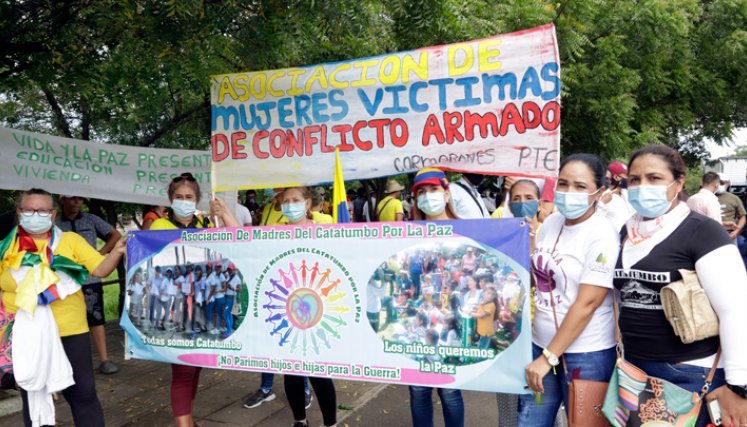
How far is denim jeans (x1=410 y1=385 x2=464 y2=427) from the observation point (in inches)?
125

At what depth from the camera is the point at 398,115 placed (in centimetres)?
371

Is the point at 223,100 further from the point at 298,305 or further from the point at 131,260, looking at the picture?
the point at 298,305

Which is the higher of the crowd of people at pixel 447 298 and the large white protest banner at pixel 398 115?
the large white protest banner at pixel 398 115

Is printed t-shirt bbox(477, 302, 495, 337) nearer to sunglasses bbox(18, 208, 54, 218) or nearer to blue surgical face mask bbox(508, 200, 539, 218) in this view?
blue surgical face mask bbox(508, 200, 539, 218)

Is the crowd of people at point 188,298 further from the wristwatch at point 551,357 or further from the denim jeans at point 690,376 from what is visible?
the denim jeans at point 690,376

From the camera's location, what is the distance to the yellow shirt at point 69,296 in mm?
3291

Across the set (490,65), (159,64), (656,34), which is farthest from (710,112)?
(159,64)

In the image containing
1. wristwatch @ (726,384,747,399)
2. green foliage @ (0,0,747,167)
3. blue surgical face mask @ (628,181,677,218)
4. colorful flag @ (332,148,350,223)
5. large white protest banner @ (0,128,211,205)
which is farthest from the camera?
large white protest banner @ (0,128,211,205)

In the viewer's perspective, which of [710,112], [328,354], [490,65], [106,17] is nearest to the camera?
[328,354]

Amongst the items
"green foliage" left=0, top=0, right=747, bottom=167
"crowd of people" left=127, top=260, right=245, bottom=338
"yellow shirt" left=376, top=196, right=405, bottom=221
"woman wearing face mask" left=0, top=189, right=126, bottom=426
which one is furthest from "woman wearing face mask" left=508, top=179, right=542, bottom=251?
"yellow shirt" left=376, top=196, right=405, bottom=221

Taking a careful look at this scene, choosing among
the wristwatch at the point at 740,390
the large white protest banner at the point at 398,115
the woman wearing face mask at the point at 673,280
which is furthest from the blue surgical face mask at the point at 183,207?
the wristwatch at the point at 740,390

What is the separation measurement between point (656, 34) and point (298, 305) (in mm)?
11080

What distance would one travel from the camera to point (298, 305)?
321cm

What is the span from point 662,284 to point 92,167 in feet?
14.7
